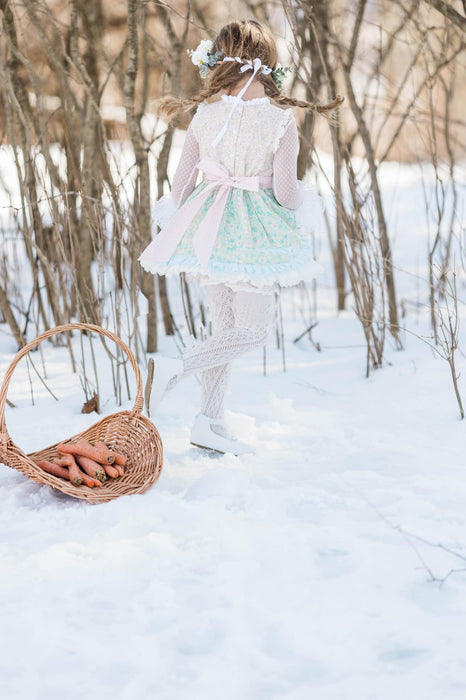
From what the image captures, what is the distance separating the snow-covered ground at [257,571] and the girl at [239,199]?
40 centimetres

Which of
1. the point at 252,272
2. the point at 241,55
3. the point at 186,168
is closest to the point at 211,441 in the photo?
the point at 252,272

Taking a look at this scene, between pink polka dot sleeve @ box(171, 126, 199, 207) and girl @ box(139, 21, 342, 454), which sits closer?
girl @ box(139, 21, 342, 454)

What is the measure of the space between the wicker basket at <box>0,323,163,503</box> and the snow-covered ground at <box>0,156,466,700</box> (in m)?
0.05

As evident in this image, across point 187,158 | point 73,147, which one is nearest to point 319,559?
point 187,158

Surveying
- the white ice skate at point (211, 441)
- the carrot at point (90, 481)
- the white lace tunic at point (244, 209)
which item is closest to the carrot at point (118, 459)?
the carrot at point (90, 481)

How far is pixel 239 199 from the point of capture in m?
1.83

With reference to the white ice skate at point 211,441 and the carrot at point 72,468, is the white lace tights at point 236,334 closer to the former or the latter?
the white ice skate at point 211,441

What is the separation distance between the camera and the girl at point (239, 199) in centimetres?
178

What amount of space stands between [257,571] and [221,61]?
Answer: 1218mm

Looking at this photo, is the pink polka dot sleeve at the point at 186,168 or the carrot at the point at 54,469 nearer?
the carrot at the point at 54,469

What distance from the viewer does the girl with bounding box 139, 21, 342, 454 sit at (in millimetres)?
1783

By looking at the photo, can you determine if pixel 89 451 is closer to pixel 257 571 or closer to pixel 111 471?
pixel 111 471

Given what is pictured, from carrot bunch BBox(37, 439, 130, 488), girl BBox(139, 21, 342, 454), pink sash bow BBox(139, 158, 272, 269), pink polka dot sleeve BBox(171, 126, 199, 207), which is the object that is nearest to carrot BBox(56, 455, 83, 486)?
carrot bunch BBox(37, 439, 130, 488)

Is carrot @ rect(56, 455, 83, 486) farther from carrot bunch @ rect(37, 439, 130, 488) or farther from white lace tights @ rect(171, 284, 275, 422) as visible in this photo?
white lace tights @ rect(171, 284, 275, 422)
